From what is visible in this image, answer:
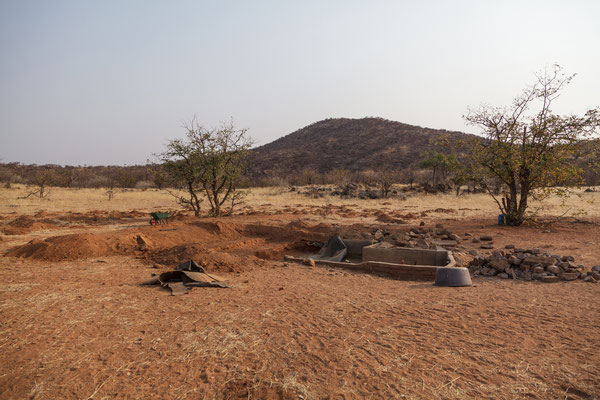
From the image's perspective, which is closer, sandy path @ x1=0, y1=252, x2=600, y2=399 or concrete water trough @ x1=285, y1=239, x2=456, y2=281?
sandy path @ x1=0, y1=252, x2=600, y2=399

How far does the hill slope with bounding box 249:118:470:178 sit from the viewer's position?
48.6m

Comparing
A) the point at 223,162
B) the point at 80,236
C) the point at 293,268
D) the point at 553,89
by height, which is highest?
the point at 553,89

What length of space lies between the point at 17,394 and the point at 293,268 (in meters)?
5.13

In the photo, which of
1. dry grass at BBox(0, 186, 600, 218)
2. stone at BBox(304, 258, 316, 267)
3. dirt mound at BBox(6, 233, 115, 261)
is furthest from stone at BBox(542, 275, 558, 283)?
dry grass at BBox(0, 186, 600, 218)

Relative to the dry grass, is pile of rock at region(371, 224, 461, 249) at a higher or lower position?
lower

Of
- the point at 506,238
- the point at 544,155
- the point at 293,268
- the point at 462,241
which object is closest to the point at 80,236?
the point at 293,268

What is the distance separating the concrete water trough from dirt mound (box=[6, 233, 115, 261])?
4.42 m

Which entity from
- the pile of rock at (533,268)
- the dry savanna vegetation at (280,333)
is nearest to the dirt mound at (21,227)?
the dry savanna vegetation at (280,333)

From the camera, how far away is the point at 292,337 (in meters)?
3.75

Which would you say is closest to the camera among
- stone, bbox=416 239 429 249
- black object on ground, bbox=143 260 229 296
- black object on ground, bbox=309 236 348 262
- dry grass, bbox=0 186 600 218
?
black object on ground, bbox=143 260 229 296

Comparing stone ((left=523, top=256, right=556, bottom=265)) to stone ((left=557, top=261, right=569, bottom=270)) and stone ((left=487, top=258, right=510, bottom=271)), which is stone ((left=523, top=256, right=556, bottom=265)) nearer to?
stone ((left=557, top=261, right=569, bottom=270))

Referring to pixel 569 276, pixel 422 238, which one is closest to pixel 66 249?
pixel 422 238

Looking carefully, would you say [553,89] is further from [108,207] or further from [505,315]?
[108,207]

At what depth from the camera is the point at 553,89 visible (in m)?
11.7
